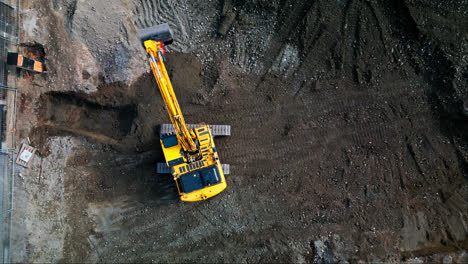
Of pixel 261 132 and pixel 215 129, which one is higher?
pixel 215 129

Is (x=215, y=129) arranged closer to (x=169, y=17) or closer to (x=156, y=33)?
(x=156, y=33)

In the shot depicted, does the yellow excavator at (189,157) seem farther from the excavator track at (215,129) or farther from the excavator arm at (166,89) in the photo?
the excavator track at (215,129)

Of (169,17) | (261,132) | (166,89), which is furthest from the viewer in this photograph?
(169,17)

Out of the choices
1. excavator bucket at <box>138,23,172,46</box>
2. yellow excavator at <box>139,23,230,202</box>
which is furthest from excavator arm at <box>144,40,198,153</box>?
excavator bucket at <box>138,23,172,46</box>

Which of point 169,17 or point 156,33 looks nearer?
point 156,33

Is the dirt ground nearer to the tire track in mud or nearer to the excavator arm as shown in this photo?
the tire track in mud

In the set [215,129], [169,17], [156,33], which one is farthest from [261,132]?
[169,17]
